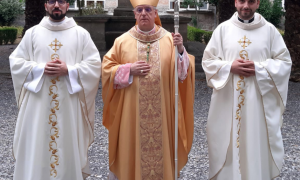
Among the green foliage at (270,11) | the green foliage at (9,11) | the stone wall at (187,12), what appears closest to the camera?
the green foliage at (9,11)

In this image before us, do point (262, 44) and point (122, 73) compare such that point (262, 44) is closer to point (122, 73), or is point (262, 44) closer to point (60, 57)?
point (122, 73)

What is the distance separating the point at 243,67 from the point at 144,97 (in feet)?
3.07

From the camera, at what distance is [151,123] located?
383cm

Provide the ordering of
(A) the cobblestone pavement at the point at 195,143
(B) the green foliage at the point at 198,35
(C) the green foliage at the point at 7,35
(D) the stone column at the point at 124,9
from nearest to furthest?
(A) the cobblestone pavement at the point at 195,143 → (D) the stone column at the point at 124,9 → (C) the green foliage at the point at 7,35 → (B) the green foliage at the point at 198,35

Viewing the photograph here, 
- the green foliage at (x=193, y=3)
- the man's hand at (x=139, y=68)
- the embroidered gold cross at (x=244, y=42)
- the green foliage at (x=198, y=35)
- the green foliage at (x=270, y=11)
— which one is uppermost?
the embroidered gold cross at (x=244, y=42)

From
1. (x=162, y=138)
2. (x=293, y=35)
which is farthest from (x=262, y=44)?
(x=293, y=35)

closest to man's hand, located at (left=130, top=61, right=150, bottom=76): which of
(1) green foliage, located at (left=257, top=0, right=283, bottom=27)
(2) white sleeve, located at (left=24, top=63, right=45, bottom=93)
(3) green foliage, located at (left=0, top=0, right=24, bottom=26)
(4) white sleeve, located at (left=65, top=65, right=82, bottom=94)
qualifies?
(4) white sleeve, located at (left=65, top=65, right=82, bottom=94)

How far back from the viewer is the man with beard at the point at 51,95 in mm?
3771

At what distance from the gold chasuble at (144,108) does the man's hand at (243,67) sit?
40 cm

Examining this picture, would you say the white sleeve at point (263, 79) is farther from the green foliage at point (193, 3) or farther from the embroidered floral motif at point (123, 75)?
the green foliage at point (193, 3)

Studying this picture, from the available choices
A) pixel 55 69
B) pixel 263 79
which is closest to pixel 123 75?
pixel 55 69

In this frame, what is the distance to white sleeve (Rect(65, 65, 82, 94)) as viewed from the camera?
12.3 ft

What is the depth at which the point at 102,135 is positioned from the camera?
6445 mm

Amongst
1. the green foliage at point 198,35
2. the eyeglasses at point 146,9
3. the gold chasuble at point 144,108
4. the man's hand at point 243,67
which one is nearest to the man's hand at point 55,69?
the gold chasuble at point 144,108
